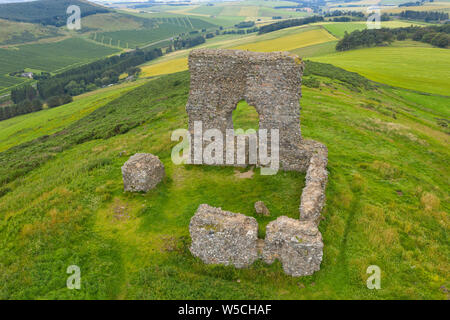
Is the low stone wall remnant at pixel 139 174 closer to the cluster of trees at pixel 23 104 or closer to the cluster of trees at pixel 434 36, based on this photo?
the cluster of trees at pixel 23 104

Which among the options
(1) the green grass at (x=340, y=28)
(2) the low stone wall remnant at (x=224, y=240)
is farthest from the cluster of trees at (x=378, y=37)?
(2) the low stone wall remnant at (x=224, y=240)

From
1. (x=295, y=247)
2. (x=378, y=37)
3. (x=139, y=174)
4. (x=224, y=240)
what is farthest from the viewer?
(x=378, y=37)

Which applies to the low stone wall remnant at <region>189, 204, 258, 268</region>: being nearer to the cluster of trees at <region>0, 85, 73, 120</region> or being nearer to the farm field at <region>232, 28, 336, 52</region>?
the farm field at <region>232, 28, 336, 52</region>

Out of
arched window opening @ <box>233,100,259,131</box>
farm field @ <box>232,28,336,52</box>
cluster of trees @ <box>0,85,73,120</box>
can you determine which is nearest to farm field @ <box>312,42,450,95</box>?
farm field @ <box>232,28,336,52</box>

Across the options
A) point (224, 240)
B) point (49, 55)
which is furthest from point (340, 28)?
point (49, 55)

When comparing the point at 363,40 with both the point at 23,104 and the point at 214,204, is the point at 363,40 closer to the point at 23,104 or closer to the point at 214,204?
the point at 214,204

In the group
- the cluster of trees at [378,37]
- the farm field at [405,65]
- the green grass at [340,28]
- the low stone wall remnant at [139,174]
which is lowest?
the low stone wall remnant at [139,174]

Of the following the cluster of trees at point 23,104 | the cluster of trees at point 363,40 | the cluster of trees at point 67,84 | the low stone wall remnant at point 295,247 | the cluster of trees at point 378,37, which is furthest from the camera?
the cluster of trees at point 363,40
